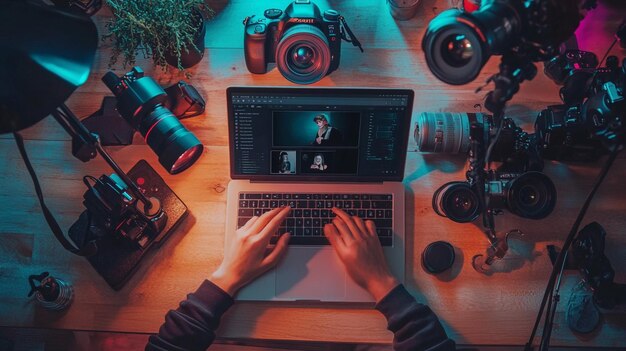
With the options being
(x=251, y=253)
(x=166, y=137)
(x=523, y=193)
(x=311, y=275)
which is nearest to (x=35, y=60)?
(x=166, y=137)

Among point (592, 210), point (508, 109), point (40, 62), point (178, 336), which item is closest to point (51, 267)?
point (178, 336)

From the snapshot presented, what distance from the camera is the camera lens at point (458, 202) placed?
1.21m

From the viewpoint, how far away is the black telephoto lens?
854 mm

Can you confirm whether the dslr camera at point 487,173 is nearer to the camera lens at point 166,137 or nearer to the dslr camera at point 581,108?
the dslr camera at point 581,108

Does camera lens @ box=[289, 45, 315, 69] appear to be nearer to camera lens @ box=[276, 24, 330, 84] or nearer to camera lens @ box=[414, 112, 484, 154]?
camera lens @ box=[276, 24, 330, 84]

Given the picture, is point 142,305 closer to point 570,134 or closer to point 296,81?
point 296,81

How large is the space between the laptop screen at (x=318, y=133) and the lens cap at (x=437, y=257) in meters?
0.19

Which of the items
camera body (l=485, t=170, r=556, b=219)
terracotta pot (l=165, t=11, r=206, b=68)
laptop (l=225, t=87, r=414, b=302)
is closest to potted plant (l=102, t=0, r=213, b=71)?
terracotta pot (l=165, t=11, r=206, b=68)

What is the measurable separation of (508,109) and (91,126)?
111 centimetres

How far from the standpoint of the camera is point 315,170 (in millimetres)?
1236

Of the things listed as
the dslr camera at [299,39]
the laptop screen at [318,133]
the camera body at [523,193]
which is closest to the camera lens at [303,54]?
the dslr camera at [299,39]

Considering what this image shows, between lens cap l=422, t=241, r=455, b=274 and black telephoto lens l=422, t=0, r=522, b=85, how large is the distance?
1.48 ft

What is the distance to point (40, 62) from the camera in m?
0.76

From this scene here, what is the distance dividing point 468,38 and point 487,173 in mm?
454
